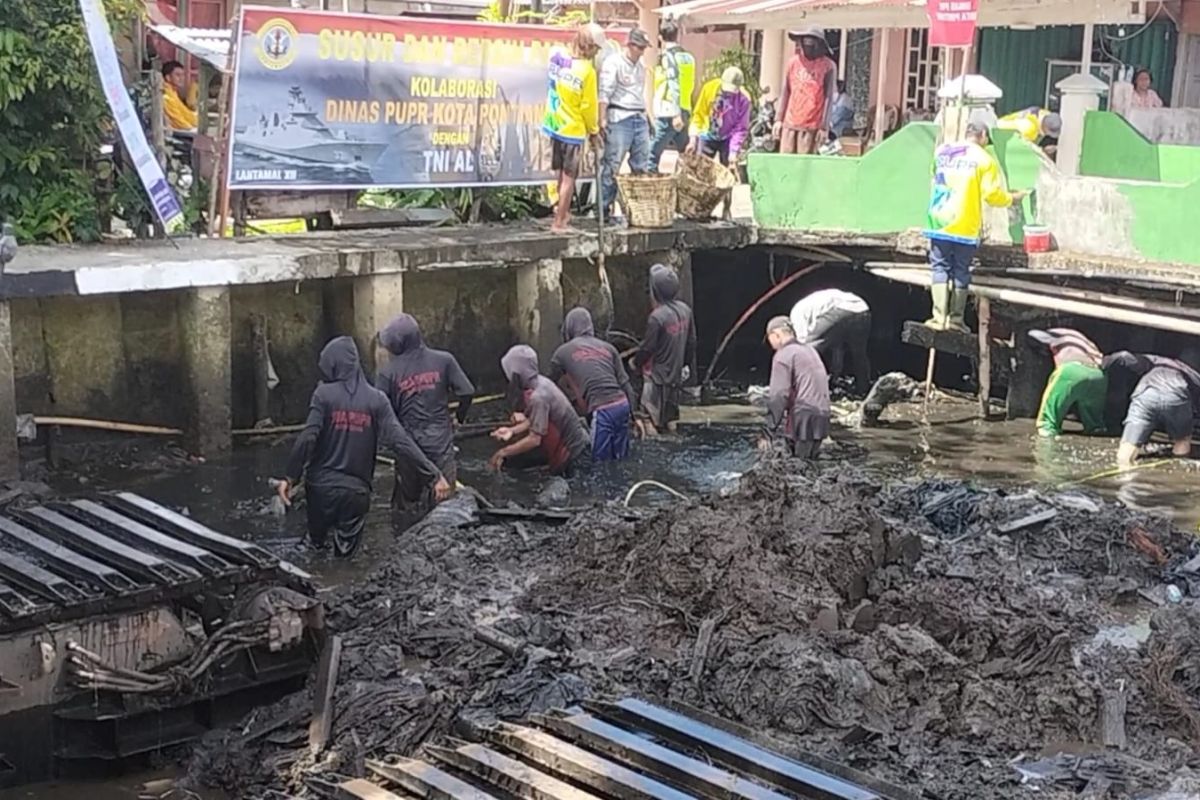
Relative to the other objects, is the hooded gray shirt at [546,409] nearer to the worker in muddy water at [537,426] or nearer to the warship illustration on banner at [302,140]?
the worker in muddy water at [537,426]

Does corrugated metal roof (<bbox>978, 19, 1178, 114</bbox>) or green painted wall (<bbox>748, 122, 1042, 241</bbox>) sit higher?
corrugated metal roof (<bbox>978, 19, 1178, 114</bbox>)

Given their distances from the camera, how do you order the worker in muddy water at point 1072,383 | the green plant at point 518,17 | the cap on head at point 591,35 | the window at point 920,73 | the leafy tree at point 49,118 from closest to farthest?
1. the leafy tree at point 49,118
2. the worker in muddy water at point 1072,383
3. the cap on head at point 591,35
4. the green plant at point 518,17
5. the window at point 920,73

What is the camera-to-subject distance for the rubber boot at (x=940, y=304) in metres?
15.1

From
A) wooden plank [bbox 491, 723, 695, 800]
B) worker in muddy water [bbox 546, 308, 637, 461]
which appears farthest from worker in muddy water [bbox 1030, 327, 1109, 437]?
wooden plank [bbox 491, 723, 695, 800]

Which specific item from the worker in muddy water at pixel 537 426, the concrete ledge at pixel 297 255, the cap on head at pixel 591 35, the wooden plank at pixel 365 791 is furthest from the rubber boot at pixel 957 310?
the wooden plank at pixel 365 791

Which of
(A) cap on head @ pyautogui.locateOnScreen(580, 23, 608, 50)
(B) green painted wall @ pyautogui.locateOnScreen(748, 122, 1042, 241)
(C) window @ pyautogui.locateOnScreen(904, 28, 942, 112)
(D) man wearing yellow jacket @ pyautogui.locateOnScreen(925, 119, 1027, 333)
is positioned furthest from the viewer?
(C) window @ pyautogui.locateOnScreen(904, 28, 942, 112)

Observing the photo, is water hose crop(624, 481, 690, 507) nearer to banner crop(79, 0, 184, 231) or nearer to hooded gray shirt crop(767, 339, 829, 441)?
hooded gray shirt crop(767, 339, 829, 441)

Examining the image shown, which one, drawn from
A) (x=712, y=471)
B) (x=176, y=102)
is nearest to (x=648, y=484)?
(x=712, y=471)

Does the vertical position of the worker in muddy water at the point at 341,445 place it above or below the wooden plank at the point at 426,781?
above

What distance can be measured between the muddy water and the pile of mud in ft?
5.64

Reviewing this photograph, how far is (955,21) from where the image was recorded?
48.0ft

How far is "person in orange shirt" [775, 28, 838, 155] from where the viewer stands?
682 inches

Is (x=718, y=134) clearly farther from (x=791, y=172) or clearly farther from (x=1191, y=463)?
(x=1191, y=463)

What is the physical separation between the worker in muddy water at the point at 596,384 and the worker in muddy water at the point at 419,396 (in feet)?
5.43
